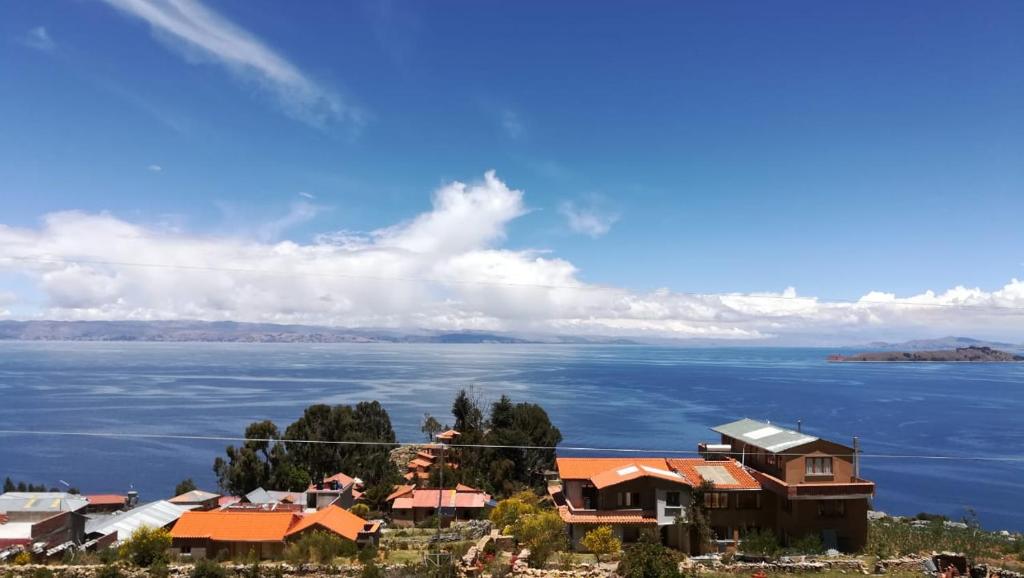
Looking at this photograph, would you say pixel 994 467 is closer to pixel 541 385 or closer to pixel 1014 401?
pixel 1014 401

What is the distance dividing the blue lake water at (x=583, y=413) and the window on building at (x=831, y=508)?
101ft

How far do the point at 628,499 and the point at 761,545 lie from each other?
4661mm

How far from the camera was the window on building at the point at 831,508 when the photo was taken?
23.5m

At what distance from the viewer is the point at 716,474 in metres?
25.3

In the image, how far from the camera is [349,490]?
3809 centimetres

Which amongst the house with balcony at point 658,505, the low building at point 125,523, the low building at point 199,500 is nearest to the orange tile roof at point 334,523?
the low building at point 125,523

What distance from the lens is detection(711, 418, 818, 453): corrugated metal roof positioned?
78.8ft

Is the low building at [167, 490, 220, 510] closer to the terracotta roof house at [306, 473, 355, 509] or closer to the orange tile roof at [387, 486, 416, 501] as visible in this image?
the terracotta roof house at [306, 473, 355, 509]

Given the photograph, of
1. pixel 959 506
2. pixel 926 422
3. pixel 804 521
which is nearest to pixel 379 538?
pixel 804 521

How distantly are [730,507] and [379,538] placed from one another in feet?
47.6

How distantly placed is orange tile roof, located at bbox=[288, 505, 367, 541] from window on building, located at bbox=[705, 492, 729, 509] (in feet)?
44.2

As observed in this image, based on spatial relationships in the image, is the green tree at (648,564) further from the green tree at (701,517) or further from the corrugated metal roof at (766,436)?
the corrugated metal roof at (766,436)

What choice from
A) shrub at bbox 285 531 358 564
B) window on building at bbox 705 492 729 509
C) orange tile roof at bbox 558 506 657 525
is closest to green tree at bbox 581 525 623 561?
orange tile roof at bbox 558 506 657 525

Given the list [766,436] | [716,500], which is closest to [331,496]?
[716,500]
